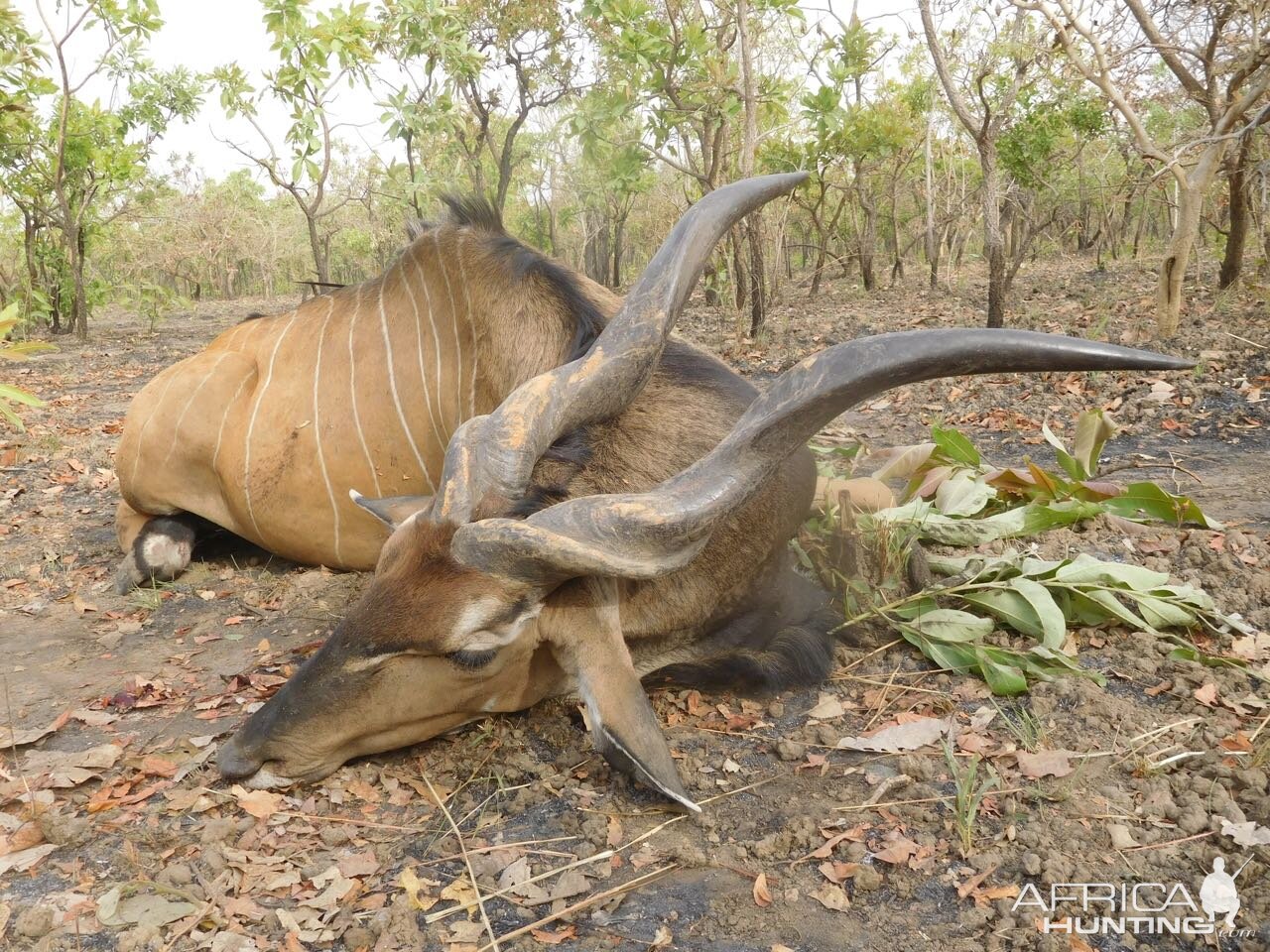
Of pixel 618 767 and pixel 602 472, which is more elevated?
pixel 602 472

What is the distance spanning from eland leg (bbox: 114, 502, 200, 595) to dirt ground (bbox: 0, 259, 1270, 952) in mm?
445

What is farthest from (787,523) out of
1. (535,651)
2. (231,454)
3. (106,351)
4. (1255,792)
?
(106,351)

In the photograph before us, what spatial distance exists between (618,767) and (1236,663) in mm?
1926

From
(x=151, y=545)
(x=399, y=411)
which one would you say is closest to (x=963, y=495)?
(x=399, y=411)

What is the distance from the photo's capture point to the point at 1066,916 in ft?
6.58

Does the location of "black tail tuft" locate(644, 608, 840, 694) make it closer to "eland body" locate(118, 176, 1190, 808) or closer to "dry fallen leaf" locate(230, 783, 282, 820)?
"eland body" locate(118, 176, 1190, 808)

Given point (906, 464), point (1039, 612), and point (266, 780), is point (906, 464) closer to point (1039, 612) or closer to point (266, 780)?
point (1039, 612)

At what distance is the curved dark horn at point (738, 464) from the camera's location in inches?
92.4

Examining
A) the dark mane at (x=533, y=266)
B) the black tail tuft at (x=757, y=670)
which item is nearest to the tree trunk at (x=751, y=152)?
the dark mane at (x=533, y=266)

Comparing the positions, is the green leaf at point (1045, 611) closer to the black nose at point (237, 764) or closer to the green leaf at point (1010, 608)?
the green leaf at point (1010, 608)

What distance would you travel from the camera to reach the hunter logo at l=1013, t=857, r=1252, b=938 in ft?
6.44

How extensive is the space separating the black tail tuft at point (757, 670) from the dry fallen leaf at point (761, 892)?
860mm

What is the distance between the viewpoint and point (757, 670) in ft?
9.93

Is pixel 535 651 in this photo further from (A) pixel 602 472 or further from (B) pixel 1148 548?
(B) pixel 1148 548
